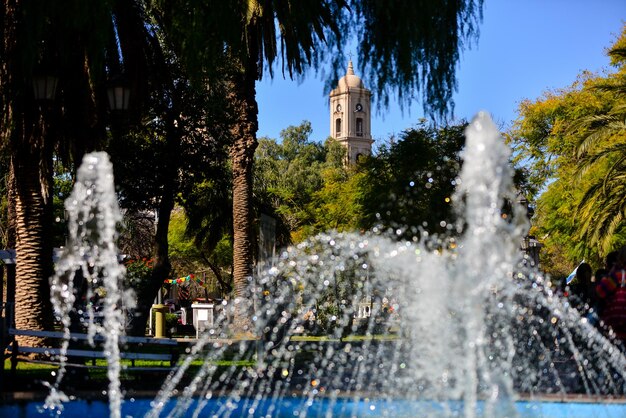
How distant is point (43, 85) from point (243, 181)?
29.8 feet

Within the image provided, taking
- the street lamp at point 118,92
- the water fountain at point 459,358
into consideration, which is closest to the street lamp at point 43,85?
the street lamp at point 118,92

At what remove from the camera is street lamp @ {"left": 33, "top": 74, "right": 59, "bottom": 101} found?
11211 mm

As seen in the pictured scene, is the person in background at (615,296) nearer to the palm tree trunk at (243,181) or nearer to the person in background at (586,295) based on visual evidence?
the person in background at (586,295)

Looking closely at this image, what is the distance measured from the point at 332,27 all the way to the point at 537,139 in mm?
34836

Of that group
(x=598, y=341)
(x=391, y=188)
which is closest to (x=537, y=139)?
(x=391, y=188)

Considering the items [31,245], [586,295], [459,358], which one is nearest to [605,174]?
[586,295]

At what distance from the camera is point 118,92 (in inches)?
459

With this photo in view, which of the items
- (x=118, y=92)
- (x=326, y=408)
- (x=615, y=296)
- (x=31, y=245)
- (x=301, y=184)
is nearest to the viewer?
(x=326, y=408)

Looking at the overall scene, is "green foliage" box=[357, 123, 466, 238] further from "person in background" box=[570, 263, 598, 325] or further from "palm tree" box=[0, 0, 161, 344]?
"person in background" box=[570, 263, 598, 325]

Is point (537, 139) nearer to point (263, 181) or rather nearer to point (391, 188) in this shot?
point (391, 188)

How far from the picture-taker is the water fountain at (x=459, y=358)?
6551 mm

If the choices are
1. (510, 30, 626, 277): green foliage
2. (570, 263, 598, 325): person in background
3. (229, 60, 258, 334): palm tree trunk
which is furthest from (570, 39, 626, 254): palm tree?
(570, 263, 598, 325): person in background

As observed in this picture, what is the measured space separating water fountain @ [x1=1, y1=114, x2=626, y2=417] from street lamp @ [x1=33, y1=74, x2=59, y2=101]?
3591 mm

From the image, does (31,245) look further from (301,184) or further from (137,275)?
(301,184)
